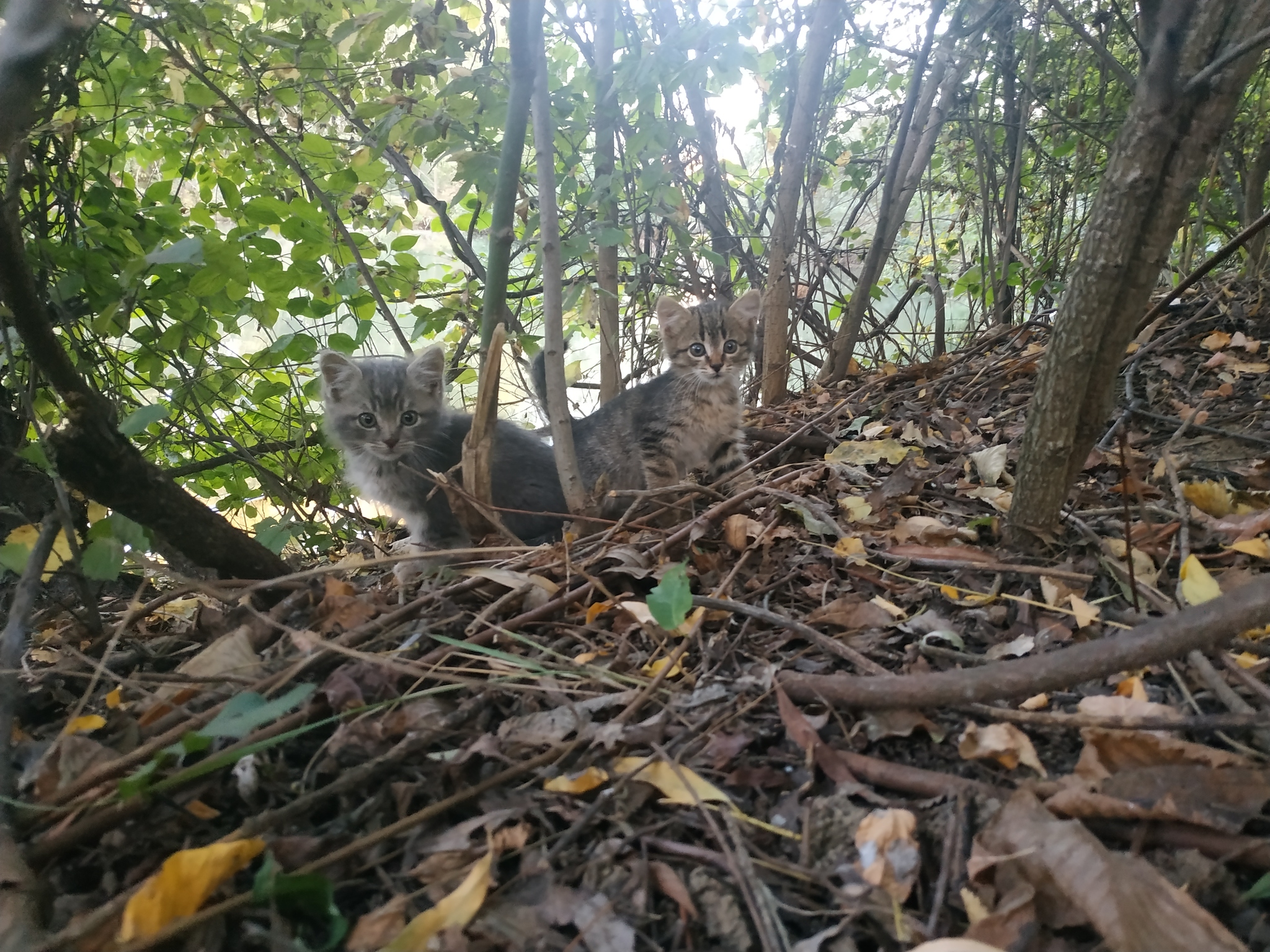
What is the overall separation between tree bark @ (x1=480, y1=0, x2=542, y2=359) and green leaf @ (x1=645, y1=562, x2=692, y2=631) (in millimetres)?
1196

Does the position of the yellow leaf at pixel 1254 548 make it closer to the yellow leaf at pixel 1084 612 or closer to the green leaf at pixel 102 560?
the yellow leaf at pixel 1084 612

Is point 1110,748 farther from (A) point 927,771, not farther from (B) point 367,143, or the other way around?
(B) point 367,143

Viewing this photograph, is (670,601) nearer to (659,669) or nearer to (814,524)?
(659,669)

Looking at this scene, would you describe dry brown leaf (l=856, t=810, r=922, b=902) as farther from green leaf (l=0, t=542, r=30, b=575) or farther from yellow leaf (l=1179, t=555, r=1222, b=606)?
green leaf (l=0, t=542, r=30, b=575)

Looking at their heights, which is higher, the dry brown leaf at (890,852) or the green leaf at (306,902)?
the green leaf at (306,902)

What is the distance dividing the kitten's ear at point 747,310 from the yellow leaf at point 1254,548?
9.60ft

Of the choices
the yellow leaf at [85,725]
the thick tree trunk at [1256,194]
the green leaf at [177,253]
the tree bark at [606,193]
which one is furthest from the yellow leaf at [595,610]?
the thick tree trunk at [1256,194]

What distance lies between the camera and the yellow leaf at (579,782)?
115 cm

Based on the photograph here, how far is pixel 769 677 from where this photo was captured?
1.37 meters

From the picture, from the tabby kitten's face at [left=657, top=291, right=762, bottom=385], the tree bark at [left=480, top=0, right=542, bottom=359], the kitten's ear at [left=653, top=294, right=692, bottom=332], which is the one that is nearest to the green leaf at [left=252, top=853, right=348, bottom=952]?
the tree bark at [left=480, top=0, right=542, bottom=359]

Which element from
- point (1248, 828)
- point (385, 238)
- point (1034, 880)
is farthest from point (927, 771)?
point (385, 238)

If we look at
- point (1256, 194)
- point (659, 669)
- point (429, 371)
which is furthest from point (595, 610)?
point (1256, 194)

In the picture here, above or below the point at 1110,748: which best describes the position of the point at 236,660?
above

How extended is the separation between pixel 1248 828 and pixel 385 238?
5.53 metres
